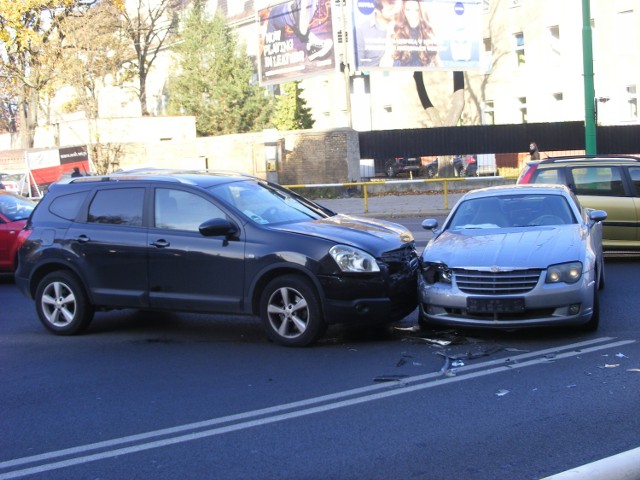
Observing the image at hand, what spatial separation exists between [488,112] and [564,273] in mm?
41121

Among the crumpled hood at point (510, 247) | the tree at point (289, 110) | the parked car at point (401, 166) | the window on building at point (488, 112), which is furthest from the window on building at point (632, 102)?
the crumpled hood at point (510, 247)

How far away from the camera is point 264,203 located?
29.1 ft

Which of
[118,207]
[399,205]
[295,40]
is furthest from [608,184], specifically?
[295,40]

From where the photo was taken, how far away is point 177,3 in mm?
51781

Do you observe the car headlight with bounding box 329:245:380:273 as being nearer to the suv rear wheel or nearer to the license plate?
the suv rear wheel

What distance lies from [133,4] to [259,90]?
40.3 feet

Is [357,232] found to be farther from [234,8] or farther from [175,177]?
[234,8]

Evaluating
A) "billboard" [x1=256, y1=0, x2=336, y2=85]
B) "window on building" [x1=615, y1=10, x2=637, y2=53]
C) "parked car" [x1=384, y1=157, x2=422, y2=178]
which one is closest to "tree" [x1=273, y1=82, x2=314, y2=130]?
"billboard" [x1=256, y1=0, x2=336, y2=85]

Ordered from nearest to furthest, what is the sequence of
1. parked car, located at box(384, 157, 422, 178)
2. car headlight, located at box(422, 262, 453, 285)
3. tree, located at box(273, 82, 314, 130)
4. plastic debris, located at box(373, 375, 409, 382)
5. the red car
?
plastic debris, located at box(373, 375, 409, 382), car headlight, located at box(422, 262, 453, 285), the red car, parked car, located at box(384, 157, 422, 178), tree, located at box(273, 82, 314, 130)

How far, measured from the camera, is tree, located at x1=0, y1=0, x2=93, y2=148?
3803 centimetres

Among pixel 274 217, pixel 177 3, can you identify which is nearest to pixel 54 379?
pixel 274 217

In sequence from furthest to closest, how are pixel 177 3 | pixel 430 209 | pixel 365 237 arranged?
1. pixel 177 3
2. pixel 430 209
3. pixel 365 237

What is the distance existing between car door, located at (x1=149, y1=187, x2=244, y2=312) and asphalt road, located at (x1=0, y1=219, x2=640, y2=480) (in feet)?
1.65

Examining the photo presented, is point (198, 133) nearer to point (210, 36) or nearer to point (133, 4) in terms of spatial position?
point (210, 36)
